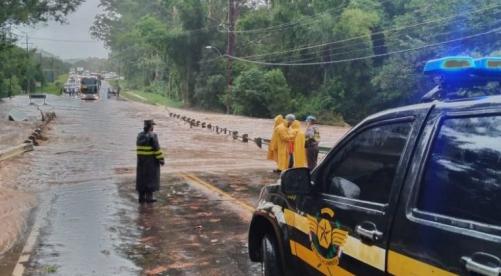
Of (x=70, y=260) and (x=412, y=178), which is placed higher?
(x=412, y=178)

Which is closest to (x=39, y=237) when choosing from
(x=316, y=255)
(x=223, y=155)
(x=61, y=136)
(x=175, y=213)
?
(x=175, y=213)

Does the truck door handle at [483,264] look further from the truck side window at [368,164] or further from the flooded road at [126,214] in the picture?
the flooded road at [126,214]

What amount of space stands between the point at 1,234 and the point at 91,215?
1.59m

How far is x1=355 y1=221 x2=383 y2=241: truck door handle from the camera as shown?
117 inches

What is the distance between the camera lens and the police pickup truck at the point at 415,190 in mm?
2471

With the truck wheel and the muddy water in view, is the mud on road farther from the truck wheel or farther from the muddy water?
the truck wheel

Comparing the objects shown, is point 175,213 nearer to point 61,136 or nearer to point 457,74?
point 457,74

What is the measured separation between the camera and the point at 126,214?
9.77 meters

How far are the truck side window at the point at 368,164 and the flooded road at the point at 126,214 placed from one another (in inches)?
114

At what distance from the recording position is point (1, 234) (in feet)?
27.3

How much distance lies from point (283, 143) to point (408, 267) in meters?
11.7

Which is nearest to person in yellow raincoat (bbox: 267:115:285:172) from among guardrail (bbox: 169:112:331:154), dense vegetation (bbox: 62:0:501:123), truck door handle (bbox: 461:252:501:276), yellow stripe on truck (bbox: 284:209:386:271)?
guardrail (bbox: 169:112:331:154)

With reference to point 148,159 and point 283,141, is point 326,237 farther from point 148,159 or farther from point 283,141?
point 283,141

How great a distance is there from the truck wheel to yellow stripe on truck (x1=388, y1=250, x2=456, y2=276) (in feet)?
5.28
